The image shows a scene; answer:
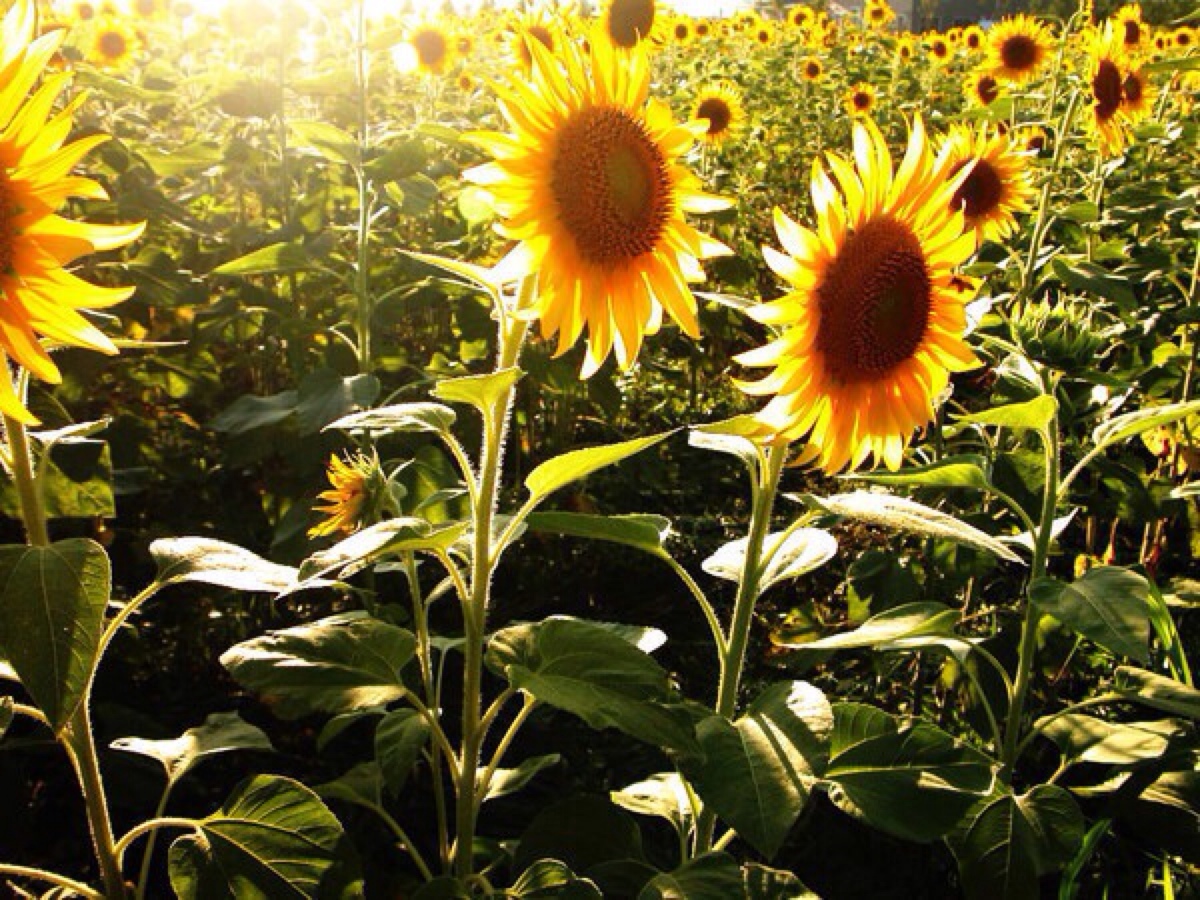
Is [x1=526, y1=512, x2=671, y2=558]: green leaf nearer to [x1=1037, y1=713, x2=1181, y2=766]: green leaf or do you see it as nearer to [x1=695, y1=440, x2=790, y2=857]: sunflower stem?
[x1=695, y1=440, x2=790, y2=857]: sunflower stem

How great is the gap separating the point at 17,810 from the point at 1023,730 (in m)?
1.83

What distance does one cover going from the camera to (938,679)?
2.39m

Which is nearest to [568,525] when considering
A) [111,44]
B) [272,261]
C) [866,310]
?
[866,310]

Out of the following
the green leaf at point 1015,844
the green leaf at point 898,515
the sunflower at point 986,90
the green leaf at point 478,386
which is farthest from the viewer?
the sunflower at point 986,90

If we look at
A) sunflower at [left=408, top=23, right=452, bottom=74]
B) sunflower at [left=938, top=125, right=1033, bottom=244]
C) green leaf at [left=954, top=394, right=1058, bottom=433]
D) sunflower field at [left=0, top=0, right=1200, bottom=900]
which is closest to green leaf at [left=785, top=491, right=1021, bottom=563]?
sunflower field at [left=0, top=0, right=1200, bottom=900]

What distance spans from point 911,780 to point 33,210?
1075 millimetres

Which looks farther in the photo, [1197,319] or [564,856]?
[1197,319]

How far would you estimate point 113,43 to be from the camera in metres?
5.42

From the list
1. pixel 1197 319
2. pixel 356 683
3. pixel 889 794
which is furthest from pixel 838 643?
pixel 1197 319

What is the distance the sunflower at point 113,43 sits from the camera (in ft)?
17.5

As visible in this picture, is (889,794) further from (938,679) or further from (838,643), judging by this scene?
(938,679)

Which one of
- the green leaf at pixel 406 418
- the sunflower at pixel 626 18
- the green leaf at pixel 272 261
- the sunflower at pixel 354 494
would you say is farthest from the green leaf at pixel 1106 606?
the sunflower at pixel 626 18

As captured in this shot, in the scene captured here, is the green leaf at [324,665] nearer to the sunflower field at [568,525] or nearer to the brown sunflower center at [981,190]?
the sunflower field at [568,525]

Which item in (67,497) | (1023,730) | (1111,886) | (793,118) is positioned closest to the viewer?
(67,497)
